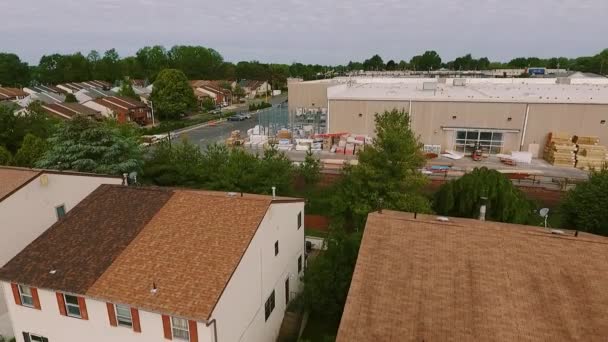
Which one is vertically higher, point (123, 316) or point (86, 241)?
point (86, 241)

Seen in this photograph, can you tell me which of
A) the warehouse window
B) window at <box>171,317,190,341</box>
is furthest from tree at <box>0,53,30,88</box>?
window at <box>171,317,190,341</box>

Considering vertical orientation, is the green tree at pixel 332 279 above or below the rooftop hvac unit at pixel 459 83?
below

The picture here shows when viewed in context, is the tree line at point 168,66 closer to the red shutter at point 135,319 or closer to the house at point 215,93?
the house at point 215,93

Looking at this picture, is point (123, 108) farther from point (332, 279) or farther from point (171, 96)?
point (332, 279)

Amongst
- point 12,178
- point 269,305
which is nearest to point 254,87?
point 12,178

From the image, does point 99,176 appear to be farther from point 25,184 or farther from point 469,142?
point 469,142

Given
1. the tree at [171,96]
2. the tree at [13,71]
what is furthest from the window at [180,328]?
the tree at [13,71]

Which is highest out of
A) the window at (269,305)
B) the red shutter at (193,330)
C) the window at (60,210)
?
the window at (60,210)
